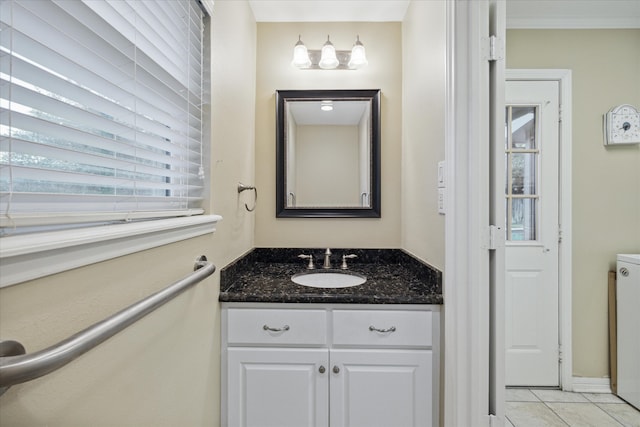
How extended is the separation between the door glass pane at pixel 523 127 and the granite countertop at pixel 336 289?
1154 millimetres

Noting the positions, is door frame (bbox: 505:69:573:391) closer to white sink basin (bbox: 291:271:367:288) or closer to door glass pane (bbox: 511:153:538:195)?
door glass pane (bbox: 511:153:538:195)

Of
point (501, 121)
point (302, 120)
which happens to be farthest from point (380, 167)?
point (501, 121)

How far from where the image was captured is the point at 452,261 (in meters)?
1.23

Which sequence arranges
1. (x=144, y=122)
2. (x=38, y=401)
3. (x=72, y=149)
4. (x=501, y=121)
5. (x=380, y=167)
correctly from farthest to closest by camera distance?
(x=380, y=167)
(x=501, y=121)
(x=144, y=122)
(x=72, y=149)
(x=38, y=401)

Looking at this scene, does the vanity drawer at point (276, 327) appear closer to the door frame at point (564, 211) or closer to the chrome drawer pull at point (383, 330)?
the chrome drawer pull at point (383, 330)

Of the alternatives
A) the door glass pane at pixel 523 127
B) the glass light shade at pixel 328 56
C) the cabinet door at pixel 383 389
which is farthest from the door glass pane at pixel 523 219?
the glass light shade at pixel 328 56

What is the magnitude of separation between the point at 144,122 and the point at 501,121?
1220 mm

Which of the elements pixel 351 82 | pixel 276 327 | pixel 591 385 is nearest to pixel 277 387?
pixel 276 327

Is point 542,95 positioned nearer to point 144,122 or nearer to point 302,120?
point 302,120

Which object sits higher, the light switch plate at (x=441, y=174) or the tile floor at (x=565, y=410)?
the light switch plate at (x=441, y=174)

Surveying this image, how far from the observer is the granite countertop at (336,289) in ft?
4.52

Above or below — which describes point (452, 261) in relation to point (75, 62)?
below

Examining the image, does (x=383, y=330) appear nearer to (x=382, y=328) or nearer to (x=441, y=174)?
(x=382, y=328)

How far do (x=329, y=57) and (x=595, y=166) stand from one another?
194cm
